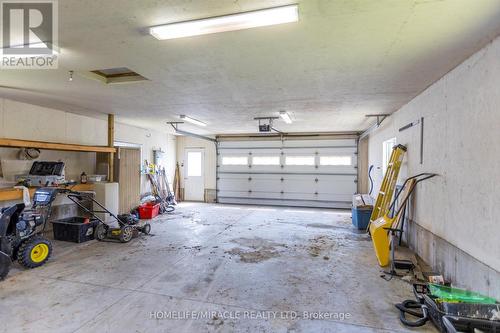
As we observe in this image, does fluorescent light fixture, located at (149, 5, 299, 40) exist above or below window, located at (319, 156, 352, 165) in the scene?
above

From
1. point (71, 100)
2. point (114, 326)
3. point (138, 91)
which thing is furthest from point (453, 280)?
point (71, 100)

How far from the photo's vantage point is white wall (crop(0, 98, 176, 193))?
14.5 feet

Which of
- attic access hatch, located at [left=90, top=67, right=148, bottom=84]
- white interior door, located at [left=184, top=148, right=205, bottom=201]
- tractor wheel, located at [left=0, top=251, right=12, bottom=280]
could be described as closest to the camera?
tractor wheel, located at [left=0, top=251, right=12, bottom=280]

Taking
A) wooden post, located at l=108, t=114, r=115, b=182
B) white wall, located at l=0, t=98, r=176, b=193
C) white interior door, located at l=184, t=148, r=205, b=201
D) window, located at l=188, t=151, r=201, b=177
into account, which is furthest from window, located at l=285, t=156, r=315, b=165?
wooden post, located at l=108, t=114, r=115, b=182

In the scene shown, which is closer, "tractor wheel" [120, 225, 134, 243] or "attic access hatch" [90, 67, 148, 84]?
"attic access hatch" [90, 67, 148, 84]

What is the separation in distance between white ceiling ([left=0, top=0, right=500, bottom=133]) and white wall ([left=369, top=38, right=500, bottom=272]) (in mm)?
216

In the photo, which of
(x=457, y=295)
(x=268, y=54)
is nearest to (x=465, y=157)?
(x=457, y=295)

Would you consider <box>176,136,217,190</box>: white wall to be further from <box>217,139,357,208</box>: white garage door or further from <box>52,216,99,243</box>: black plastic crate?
<box>52,216,99,243</box>: black plastic crate

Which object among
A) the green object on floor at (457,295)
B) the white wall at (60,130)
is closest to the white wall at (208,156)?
the white wall at (60,130)

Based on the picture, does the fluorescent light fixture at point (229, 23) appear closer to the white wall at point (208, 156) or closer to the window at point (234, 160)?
the window at point (234, 160)

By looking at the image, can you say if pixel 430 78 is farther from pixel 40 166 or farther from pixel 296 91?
pixel 40 166

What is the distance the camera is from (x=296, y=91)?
3865mm

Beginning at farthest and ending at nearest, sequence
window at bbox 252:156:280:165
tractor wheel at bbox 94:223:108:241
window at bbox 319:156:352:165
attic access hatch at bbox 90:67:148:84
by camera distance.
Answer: window at bbox 252:156:280:165 → window at bbox 319:156:352:165 → tractor wheel at bbox 94:223:108:241 → attic access hatch at bbox 90:67:148:84

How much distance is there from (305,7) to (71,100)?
4422mm
